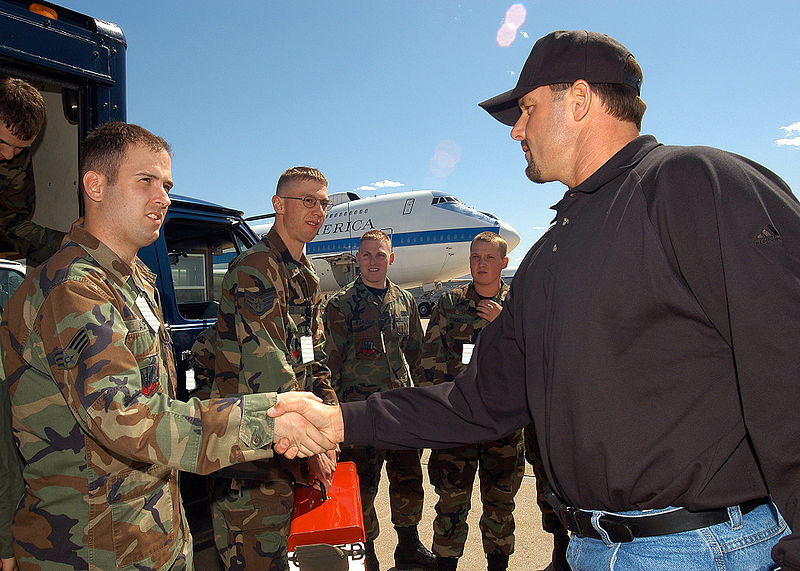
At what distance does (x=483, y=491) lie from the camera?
360cm

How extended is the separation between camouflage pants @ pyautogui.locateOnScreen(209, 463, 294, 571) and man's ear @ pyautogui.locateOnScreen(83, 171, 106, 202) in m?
1.51

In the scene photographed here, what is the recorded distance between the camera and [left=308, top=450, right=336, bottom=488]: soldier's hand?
7.56 ft

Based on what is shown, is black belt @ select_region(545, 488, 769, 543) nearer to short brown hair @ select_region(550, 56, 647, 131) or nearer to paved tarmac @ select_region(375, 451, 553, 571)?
short brown hair @ select_region(550, 56, 647, 131)

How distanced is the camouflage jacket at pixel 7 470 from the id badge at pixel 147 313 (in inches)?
17.4

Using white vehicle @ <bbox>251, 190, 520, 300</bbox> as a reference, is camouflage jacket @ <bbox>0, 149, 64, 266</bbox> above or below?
below

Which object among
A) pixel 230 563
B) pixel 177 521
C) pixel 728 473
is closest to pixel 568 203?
pixel 728 473

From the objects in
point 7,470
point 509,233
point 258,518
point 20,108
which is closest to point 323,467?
point 258,518

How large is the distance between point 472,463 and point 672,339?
2.68 m

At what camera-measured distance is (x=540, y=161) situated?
1.60 metres

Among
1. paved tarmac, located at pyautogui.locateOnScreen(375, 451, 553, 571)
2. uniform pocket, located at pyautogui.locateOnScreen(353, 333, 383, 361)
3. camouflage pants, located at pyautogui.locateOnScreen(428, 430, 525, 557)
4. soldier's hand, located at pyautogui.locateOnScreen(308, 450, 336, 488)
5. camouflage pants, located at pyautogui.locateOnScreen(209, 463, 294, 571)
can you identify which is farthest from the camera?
uniform pocket, located at pyautogui.locateOnScreen(353, 333, 383, 361)

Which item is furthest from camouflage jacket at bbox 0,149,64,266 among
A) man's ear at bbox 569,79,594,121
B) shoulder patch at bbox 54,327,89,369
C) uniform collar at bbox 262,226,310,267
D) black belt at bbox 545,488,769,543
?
black belt at bbox 545,488,769,543

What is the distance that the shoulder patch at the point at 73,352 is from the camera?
4.74 ft

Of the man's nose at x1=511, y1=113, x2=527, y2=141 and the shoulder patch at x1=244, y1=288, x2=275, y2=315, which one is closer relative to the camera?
the man's nose at x1=511, y1=113, x2=527, y2=141

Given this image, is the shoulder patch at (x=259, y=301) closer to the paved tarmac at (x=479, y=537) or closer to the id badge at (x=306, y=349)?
the id badge at (x=306, y=349)
